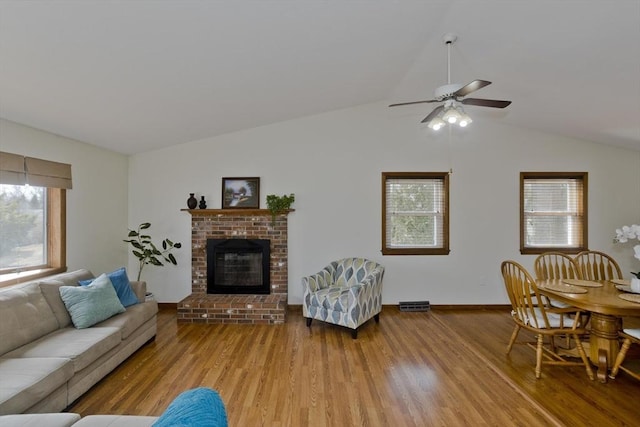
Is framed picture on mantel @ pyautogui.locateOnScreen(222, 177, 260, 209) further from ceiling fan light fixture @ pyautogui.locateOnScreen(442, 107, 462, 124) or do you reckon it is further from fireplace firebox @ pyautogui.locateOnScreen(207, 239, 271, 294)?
ceiling fan light fixture @ pyautogui.locateOnScreen(442, 107, 462, 124)

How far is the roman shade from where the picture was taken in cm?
291

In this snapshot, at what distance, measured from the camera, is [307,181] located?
15.5ft

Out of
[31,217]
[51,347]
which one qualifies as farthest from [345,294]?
[31,217]

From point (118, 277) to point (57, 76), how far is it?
2031mm

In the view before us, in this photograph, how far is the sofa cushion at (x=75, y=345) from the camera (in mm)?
2260

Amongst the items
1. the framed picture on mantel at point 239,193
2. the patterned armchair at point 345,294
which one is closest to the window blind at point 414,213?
the patterned armchair at point 345,294

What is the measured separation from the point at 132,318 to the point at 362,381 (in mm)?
2358

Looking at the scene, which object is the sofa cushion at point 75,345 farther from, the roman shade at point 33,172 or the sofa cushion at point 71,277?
the roman shade at point 33,172

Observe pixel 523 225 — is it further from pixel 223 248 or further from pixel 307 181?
pixel 223 248

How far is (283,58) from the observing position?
280 cm

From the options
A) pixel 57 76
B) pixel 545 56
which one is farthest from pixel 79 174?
pixel 545 56

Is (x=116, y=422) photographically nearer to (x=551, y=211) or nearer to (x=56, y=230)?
(x=56, y=230)

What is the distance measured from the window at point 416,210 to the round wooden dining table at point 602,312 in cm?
193

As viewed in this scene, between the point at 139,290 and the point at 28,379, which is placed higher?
the point at 139,290
